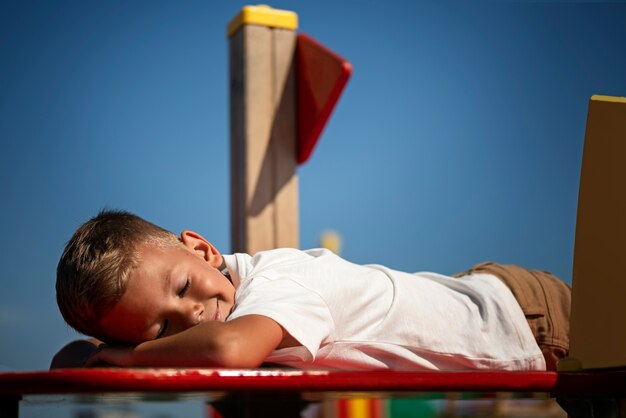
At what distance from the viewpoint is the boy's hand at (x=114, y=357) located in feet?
3.32

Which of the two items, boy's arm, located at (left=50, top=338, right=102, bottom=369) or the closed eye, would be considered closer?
the closed eye

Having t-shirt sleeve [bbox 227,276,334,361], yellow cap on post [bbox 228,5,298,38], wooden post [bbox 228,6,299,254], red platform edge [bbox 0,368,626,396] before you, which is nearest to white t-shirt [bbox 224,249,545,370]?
t-shirt sleeve [bbox 227,276,334,361]

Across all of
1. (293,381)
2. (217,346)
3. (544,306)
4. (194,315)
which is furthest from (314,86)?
(293,381)

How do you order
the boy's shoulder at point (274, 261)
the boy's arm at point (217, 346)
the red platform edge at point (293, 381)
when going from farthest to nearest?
the boy's shoulder at point (274, 261)
the boy's arm at point (217, 346)
the red platform edge at point (293, 381)

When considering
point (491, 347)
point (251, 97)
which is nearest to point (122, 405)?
point (491, 347)

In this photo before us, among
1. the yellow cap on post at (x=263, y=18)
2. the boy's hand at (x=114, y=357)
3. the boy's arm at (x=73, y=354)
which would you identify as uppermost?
the yellow cap on post at (x=263, y=18)

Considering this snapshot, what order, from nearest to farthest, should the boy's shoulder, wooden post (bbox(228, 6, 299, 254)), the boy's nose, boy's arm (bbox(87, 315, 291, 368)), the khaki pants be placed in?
boy's arm (bbox(87, 315, 291, 368)) < the boy's nose < the boy's shoulder < the khaki pants < wooden post (bbox(228, 6, 299, 254))

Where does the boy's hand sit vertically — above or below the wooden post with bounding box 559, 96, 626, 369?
below

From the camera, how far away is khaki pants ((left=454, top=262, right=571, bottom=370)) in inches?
55.2

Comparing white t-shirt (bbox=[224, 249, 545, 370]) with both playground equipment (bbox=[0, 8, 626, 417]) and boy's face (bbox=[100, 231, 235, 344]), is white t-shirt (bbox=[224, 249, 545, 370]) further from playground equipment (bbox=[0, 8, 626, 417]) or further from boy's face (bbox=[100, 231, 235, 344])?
playground equipment (bbox=[0, 8, 626, 417])

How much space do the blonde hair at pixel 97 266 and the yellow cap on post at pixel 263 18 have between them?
1.32 m

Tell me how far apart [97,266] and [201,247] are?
0.22 m

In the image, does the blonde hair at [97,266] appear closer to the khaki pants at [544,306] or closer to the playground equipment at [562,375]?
the playground equipment at [562,375]

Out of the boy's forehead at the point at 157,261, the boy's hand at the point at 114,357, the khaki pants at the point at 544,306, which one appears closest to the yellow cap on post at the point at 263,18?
the khaki pants at the point at 544,306
